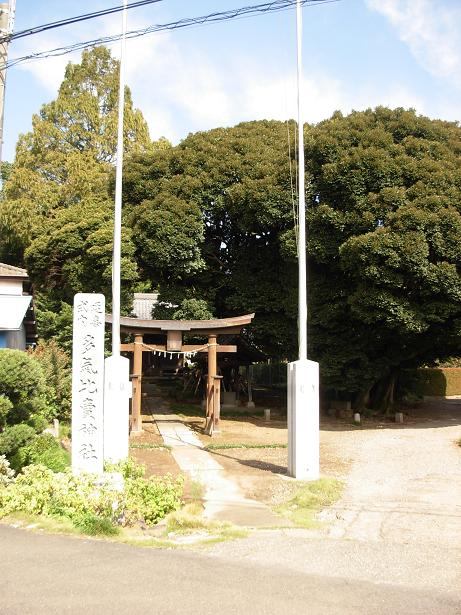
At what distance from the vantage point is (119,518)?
7.35 metres

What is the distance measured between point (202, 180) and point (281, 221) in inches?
140

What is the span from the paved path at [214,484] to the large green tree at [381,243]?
238 inches

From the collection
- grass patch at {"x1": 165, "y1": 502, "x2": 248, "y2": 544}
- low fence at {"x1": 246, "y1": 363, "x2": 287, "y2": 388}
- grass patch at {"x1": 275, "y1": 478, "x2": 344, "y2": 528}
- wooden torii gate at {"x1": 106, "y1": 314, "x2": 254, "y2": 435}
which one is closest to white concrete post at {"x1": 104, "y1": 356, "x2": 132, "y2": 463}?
grass patch at {"x1": 275, "y1": 478, "x2": 344, "y2": 528}

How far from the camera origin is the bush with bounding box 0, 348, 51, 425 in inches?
353

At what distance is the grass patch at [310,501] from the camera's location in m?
8.16

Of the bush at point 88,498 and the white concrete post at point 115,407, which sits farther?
the white concrete post at point 115,407

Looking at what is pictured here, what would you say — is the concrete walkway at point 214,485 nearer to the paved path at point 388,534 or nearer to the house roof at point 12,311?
the paved path at point 388,534

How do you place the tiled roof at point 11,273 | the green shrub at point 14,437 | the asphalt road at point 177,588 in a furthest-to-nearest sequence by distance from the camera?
1. the tiled roof at point 11,273
2. the green shrub at point 14,437
3. the asphalt road at point 177,588

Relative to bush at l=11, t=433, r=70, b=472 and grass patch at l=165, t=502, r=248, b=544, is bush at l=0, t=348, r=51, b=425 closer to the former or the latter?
bush at l=11, t=433, r=70, b=472

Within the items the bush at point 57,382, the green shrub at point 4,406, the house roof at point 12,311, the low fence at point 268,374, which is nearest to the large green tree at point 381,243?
the bush at point 57,382

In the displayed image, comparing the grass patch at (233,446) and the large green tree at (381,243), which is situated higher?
the large green tree at (381,243)

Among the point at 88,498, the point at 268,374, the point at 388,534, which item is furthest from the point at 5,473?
the point at 268,374

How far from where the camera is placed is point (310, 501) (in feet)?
29.9

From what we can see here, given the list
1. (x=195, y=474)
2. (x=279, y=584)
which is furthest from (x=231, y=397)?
(x=279, y=584)
